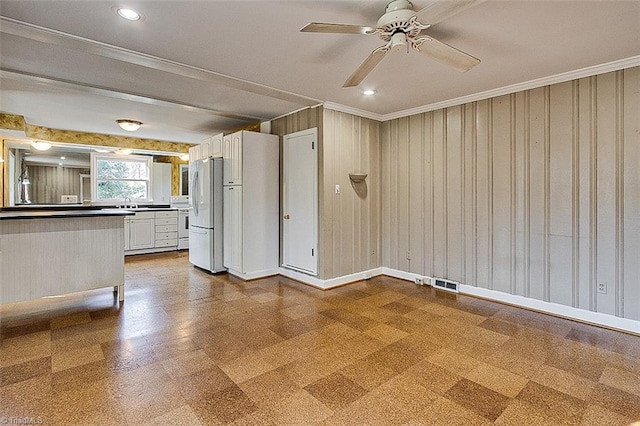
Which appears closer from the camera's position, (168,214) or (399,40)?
(399,40)

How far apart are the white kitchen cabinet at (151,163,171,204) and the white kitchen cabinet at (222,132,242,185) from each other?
347 centimetres

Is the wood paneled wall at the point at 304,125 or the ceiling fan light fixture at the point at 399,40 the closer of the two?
the ceiling fan light fixture at the point at 399,40

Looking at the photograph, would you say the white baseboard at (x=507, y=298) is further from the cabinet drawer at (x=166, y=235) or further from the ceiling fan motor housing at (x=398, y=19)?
the cabinet drawer at (x=166, y=235)

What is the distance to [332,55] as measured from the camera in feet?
9.45

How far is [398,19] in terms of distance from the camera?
2018 millimetres

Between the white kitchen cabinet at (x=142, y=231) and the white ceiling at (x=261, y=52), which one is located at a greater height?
the white ceiling at (x=261, y=52)

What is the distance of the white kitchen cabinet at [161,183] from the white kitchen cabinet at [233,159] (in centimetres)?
347

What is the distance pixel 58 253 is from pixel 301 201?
2.82 m

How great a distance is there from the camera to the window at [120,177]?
694 centimetres

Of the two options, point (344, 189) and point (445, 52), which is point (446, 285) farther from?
point (445, 52)

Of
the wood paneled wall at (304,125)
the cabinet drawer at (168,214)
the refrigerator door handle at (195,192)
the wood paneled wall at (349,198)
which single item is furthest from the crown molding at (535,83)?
the cabinet drawer at (168,214)

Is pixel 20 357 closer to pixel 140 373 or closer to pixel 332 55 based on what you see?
pixel 140 373

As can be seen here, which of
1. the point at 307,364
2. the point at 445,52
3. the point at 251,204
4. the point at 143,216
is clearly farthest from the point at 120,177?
the point at 445,52

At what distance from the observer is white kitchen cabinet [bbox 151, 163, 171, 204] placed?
7652mm
